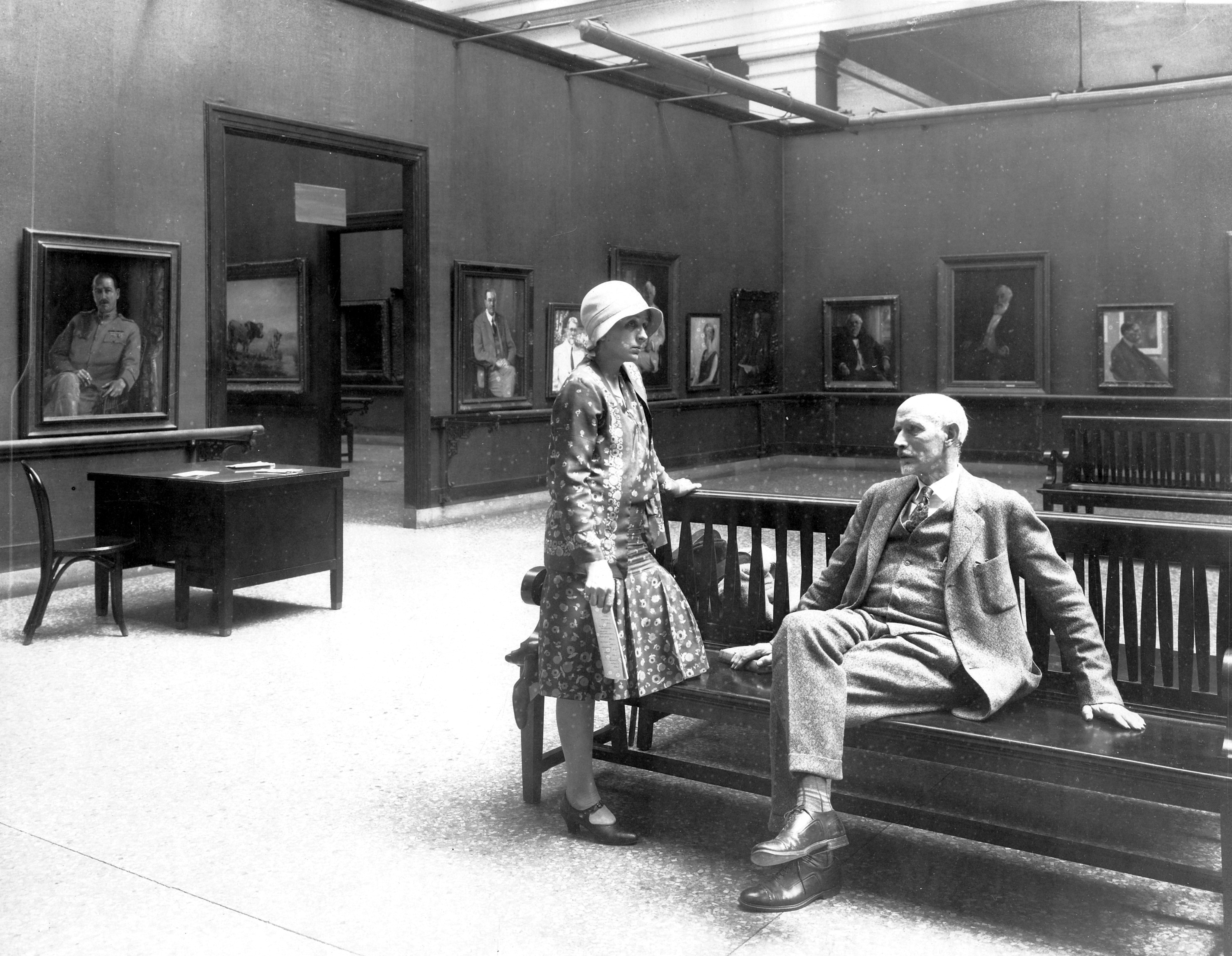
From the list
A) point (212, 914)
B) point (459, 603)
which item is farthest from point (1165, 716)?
point (459, 603)

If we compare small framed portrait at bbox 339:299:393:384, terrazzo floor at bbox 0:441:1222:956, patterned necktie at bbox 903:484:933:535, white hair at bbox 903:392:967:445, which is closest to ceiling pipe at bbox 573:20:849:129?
terrazzo floor at bbox 0:441:1222:956

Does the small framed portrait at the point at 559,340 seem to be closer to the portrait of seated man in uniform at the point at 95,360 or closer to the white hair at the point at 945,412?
the portrait of seated man in uniform at the point at 95,360

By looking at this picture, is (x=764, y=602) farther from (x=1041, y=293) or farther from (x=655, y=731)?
(x=1041, y=293)

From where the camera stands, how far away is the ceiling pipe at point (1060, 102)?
15.7 m

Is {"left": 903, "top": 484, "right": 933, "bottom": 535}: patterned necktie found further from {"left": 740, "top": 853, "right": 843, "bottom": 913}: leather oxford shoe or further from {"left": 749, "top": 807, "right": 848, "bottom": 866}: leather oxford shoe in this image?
{"left": 740, "top": 853, "right": 843, "bottom": 913}: leather oxford shoe

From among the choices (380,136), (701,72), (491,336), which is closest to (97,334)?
(380,136)

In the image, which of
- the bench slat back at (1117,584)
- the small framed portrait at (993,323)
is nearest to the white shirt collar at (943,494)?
the bench slat back at (1117,584)

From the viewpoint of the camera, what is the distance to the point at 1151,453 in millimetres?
10617

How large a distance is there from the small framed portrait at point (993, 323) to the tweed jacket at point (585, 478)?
1395cm

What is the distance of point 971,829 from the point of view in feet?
12.9

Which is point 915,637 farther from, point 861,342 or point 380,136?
point 861,342

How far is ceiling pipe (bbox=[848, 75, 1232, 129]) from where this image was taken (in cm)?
1570

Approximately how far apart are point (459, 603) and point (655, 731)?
333 cm

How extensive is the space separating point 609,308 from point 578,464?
1.79 feet
